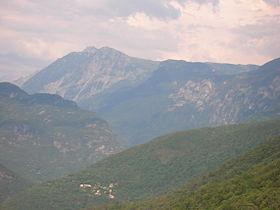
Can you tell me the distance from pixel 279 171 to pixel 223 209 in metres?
31.8

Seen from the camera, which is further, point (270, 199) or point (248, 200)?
point (248, 200)

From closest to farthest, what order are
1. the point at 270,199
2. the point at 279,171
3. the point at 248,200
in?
the point at 270,199 < the point at 248,200 < the point at 279,171

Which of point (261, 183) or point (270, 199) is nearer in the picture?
point (270, 199)

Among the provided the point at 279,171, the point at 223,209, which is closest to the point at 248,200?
the point at 223,209

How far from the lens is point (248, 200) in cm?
18138

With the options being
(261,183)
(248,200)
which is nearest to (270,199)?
(248,200)

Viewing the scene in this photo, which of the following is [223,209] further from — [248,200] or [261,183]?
[261,183]

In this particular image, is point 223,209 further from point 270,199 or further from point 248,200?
point 270,199

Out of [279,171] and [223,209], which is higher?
[279,171]

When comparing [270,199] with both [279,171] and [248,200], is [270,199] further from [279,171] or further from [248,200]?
[279,171]

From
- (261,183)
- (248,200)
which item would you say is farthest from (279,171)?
(248,200)

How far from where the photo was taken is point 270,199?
16750 centimetres

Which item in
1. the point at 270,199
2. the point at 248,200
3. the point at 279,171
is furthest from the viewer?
the point at 279,171

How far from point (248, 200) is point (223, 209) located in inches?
465
